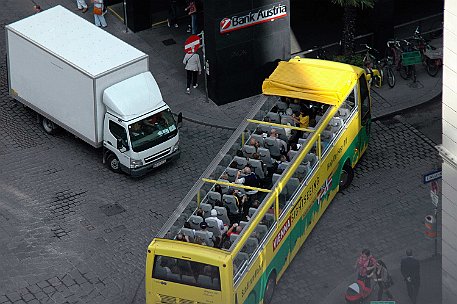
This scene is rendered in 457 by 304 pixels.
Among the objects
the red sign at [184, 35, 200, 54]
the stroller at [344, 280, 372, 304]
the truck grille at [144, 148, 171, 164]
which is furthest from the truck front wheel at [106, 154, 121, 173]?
the stroller at [344, 280, 372, 304]

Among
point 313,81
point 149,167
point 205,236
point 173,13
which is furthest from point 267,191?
point 173,13

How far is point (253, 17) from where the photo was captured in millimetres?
39562

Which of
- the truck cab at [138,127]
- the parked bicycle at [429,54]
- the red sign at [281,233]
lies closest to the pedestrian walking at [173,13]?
the truck cab at [138,127]

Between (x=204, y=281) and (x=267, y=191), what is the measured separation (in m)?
3.48

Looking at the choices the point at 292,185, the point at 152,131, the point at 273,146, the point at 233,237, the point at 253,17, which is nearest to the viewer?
the point at 233,237

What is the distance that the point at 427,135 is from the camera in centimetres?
3834

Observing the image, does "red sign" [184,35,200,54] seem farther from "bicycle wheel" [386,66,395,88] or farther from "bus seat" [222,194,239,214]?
"bus seat" [222,194,239,214]

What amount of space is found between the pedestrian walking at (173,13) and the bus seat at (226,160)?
43.7 feet

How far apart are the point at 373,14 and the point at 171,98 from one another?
7.90 metres

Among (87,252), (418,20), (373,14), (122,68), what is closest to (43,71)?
(122,68)

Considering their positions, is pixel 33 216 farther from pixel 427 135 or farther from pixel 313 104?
pixel 427 135

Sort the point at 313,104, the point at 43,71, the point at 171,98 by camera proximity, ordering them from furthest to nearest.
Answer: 1. the point at 171,98
2. the point at 43,71
3. the point at 313,104

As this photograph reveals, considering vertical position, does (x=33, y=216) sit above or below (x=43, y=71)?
below

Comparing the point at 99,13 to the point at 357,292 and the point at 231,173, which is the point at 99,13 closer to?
the point at 231,173
